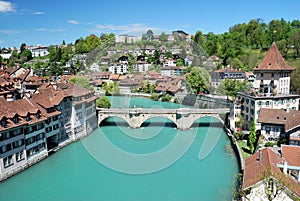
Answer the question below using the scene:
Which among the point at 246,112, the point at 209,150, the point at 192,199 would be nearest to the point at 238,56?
the point at 246,112

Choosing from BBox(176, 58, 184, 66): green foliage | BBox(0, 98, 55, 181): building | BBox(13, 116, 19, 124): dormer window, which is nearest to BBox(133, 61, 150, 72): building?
BBox(176, 58, 184, 66): green foliage

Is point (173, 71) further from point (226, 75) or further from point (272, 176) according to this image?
point (272, 176)

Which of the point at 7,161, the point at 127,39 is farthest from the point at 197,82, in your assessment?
the point at 127,39

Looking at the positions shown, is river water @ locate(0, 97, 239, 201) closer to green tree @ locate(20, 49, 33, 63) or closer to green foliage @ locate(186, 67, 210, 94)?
green foliage @ locate(186, 67, 210, 94)

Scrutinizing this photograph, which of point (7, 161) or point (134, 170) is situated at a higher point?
point (7, 161)

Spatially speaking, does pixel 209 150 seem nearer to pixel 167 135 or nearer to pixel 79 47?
pixel 167 135

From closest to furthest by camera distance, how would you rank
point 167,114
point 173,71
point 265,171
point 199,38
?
point 265,171, point 167,114, point 173,71, point 199,38

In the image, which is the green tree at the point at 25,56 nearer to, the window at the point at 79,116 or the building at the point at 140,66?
the building at the point at 140,66
